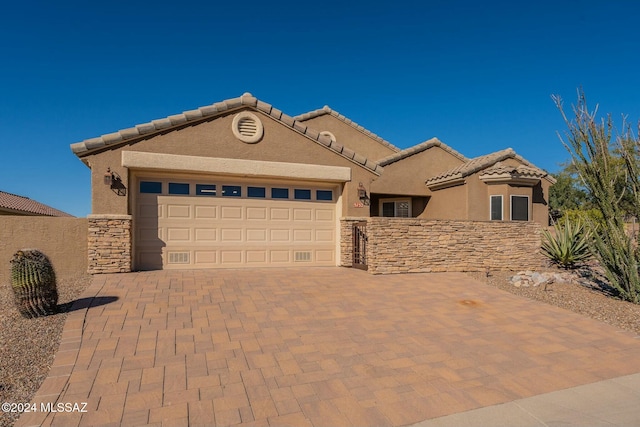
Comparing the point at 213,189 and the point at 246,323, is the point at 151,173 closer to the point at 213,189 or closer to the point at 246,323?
the point at 213,189

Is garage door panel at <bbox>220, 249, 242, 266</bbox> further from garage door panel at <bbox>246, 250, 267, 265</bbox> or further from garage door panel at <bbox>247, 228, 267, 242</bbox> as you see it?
garage door panel at <bbox>247, 228, 267, 242</bbox>

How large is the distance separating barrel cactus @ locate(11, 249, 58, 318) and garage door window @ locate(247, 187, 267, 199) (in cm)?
572

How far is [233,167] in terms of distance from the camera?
10164 millimetres

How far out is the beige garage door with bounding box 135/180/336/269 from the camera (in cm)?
985

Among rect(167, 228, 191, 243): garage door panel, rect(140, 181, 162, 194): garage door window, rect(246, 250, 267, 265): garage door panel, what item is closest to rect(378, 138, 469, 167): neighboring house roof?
rect(246, 250, 267, 265): garage door panel

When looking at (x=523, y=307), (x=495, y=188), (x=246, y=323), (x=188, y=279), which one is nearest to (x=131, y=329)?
(x=246, y=323)

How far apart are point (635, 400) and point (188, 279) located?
8199 mm

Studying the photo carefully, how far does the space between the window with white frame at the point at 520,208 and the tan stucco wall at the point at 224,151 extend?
728cm

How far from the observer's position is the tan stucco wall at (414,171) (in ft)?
54.3

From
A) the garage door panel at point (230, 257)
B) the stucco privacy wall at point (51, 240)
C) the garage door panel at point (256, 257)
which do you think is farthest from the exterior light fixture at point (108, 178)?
the garage door panel at point (256, 257)

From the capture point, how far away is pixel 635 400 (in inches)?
146

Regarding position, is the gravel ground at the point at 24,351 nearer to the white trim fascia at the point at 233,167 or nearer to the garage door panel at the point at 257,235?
the white trim fascia at the point at 233,167

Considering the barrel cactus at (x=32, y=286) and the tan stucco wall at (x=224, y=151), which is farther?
the tan stucco wall at (x=224, y=151)

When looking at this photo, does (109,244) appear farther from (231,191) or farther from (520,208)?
(520,208)
